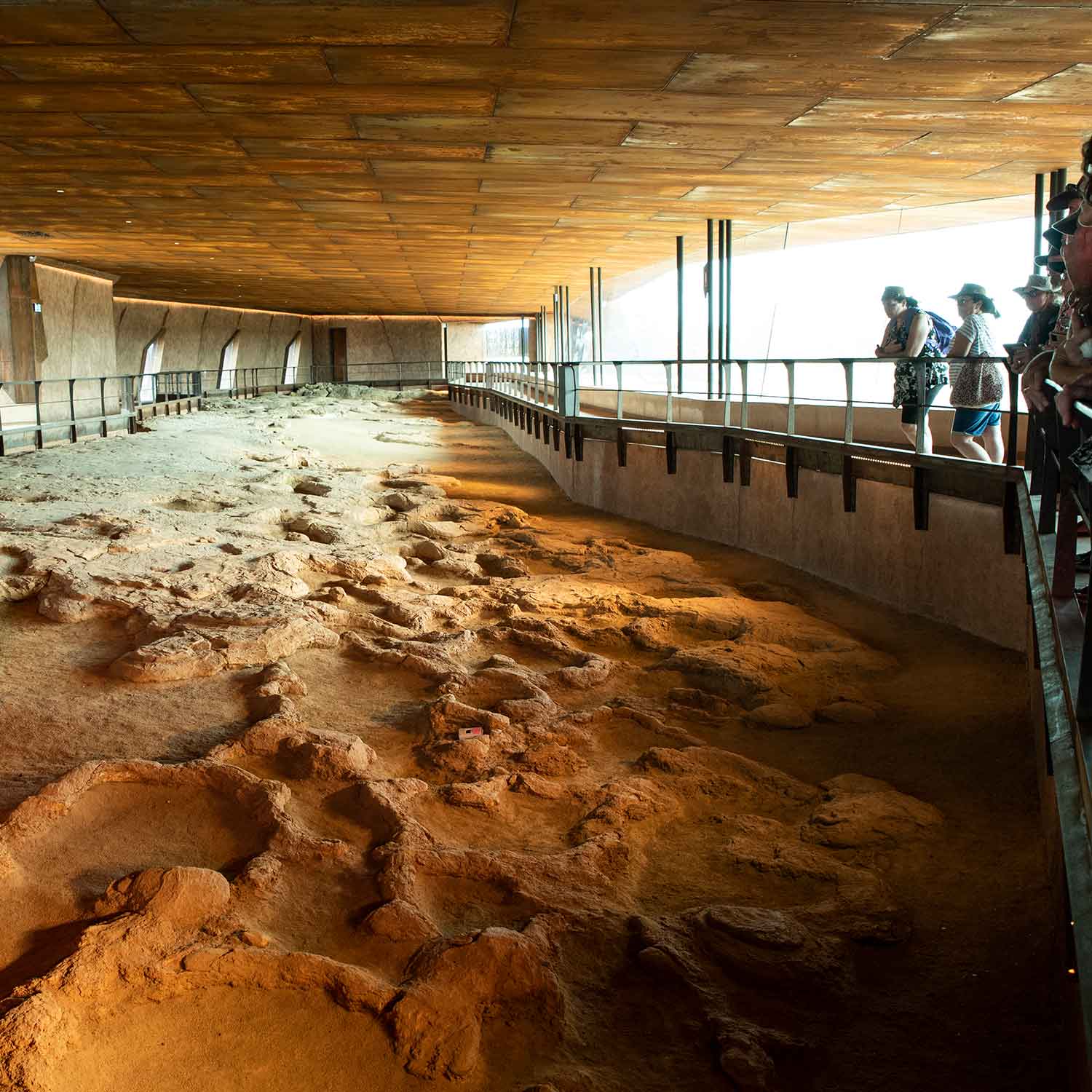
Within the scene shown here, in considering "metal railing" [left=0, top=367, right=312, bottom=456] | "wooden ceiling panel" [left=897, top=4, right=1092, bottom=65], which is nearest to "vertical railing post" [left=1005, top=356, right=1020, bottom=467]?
"wooden ceiling panel" [left=897, top=4, right=1092, bottom=65]

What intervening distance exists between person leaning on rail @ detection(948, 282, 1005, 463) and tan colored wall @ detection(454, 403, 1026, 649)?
49 cm

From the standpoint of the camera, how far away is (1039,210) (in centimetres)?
1245

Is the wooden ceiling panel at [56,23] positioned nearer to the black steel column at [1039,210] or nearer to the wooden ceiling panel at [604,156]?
the wooden ceiling panel at [604,156]

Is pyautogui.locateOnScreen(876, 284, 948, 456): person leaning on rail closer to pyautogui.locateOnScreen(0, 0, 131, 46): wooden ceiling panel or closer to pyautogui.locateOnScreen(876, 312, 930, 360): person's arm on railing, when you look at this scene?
pyautogui.locateOnScreen(876, 312, 930, 360): person's arm on railing

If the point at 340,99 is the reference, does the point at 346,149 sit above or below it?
above

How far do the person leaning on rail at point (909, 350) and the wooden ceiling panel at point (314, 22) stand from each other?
413 cm

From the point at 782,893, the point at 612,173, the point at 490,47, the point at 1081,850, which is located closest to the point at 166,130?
the point at 490,47

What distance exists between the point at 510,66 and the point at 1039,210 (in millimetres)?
7251

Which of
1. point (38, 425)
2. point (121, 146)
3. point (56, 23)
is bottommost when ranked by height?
point (38, 425)

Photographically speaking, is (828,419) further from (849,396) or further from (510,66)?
(510,66)

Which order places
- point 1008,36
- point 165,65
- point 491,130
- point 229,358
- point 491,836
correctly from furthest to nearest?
1. point 229,358
2. point 491,130
3. point 165,65
4. point 1008,36
5. point 491,836

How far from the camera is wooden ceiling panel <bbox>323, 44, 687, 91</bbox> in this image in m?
7.89

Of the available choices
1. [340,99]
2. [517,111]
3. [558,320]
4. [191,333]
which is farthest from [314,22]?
[191,333]

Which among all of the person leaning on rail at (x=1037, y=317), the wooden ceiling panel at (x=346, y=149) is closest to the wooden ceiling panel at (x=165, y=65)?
the wooden ceiling panel at (x=346, y=149)
